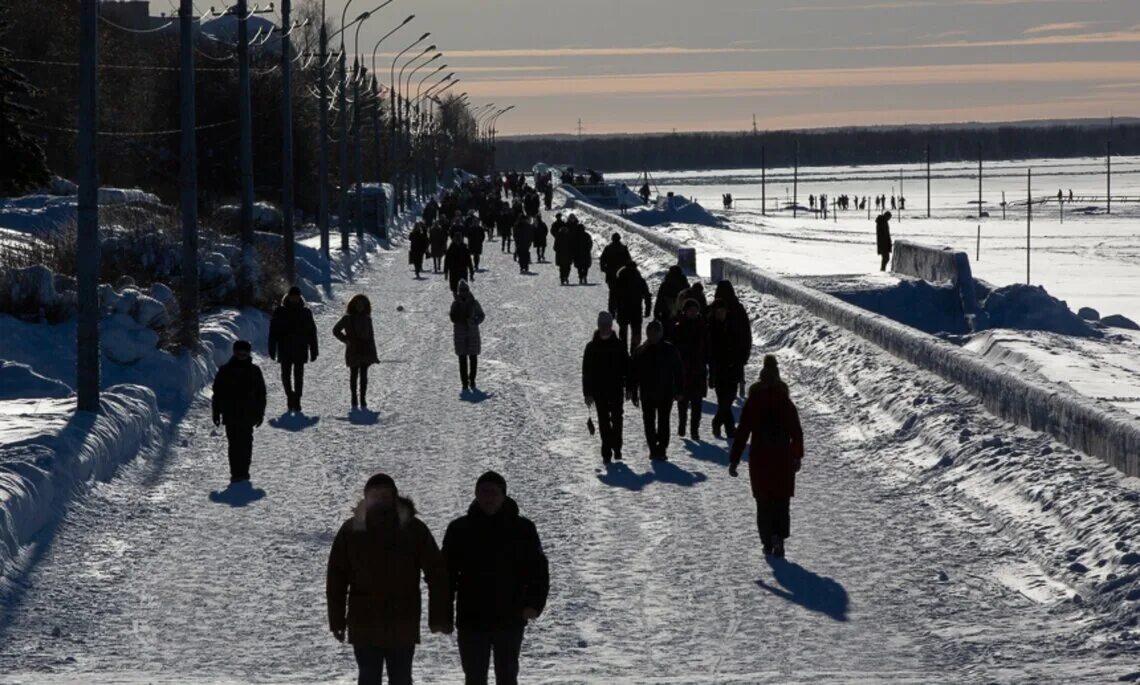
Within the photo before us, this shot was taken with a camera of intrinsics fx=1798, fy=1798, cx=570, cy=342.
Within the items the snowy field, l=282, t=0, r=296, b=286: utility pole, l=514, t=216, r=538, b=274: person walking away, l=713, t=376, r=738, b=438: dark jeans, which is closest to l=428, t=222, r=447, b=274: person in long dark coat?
l=514, t=216, r=538, b=274: person walking away

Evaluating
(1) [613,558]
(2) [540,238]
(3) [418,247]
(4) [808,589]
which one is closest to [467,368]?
(1) [613,558]

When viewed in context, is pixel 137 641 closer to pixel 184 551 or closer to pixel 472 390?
pixel 184 551

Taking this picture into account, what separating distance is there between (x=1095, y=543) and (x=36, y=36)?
72.5 meters

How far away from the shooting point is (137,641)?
10.4 metres

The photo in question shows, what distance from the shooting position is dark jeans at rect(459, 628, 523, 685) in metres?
7.75

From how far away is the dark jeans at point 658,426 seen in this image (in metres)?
16.6

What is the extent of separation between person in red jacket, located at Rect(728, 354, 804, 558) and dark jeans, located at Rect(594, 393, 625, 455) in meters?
3.91

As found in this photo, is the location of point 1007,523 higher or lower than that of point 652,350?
lower

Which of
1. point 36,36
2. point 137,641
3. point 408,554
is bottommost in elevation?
point 137,641

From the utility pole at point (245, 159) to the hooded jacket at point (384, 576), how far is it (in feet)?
77.9

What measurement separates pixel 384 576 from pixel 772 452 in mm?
5470

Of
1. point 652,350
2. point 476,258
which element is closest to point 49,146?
point 476,258

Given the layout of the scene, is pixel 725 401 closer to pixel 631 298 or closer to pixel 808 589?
pixel 631 298

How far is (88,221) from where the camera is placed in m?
17.9
